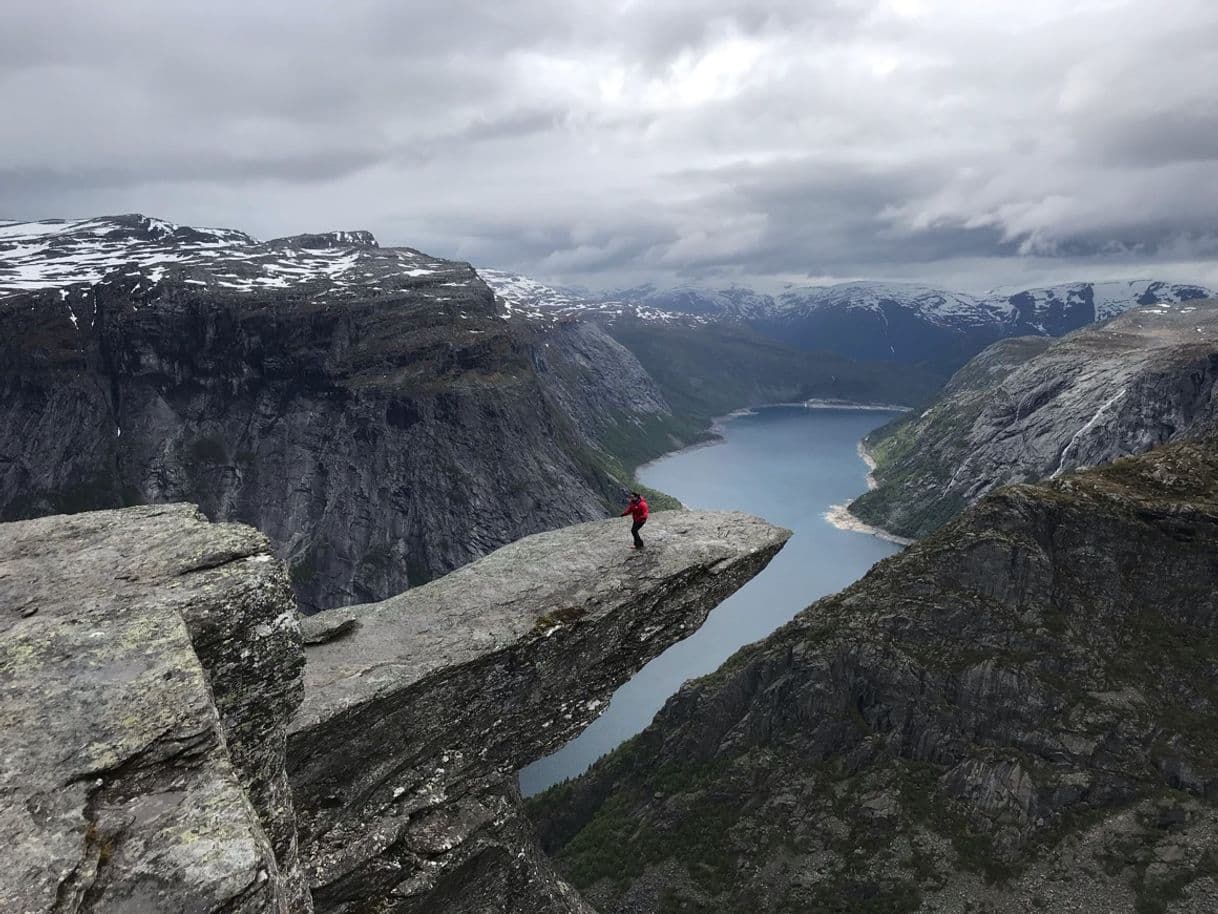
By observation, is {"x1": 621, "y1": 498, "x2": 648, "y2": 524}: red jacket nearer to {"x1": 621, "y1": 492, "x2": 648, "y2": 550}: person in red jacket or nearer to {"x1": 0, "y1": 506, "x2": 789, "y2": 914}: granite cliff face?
{"x1": 621, "y1": 492, "x2": 648, "y2": 550}: person in red jacket

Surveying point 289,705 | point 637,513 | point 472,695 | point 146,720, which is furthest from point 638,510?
point 146,720

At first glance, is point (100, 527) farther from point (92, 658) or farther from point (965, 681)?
point (965, 681)

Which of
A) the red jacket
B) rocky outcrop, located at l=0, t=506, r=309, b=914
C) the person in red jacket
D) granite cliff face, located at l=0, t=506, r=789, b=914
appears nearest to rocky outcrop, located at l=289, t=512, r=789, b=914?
granite cliff face, located at l=0, t=506, r=789, b=914

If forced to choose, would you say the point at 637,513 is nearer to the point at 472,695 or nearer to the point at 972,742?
the point at 472,695

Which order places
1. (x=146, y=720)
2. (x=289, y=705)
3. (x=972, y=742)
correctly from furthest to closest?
(x=972, y=742) < (x=289, y=705) < (x=146, y=720)

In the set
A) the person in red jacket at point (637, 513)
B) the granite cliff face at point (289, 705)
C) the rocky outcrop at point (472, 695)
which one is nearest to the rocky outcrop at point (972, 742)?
the granite cliff face at point (289, 705)

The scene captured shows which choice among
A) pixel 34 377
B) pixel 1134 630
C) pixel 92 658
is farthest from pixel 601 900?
pixel 34 377
